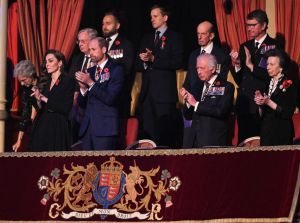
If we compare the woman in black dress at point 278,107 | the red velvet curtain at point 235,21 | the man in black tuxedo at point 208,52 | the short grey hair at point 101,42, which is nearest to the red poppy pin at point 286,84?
the woman in black dress at point 278,107

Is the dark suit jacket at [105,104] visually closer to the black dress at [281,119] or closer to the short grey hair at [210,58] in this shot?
the short grey hair at [210,58]

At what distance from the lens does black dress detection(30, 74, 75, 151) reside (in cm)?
1291

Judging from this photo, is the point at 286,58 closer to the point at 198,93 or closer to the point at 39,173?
the point at 198,93

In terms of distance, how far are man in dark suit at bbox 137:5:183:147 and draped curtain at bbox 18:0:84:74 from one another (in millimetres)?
1497

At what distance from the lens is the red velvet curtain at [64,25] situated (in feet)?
47.9

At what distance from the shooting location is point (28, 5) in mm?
14891

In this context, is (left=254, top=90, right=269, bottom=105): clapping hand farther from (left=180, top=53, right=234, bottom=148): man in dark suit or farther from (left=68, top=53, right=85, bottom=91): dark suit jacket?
(left=68, top=53, right=85, bottom=91): dark suit jacket

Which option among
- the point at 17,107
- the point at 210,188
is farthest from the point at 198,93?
the point at 17,107

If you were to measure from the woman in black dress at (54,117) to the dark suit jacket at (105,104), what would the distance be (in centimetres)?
29

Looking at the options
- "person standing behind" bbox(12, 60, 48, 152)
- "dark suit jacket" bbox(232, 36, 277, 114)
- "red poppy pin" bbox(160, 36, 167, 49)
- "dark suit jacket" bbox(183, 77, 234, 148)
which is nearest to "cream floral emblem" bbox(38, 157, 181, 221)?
"dark suit jacket" bbox(183, 77, 234, 148)

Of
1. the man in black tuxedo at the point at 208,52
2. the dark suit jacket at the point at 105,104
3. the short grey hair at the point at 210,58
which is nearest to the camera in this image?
the short grey hair at the point at 210,58

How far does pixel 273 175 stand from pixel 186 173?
0.97 m

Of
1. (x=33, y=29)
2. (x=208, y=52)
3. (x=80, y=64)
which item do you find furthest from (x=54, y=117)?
(x=33, y=29)

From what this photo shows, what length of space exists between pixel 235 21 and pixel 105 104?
7.40ft
